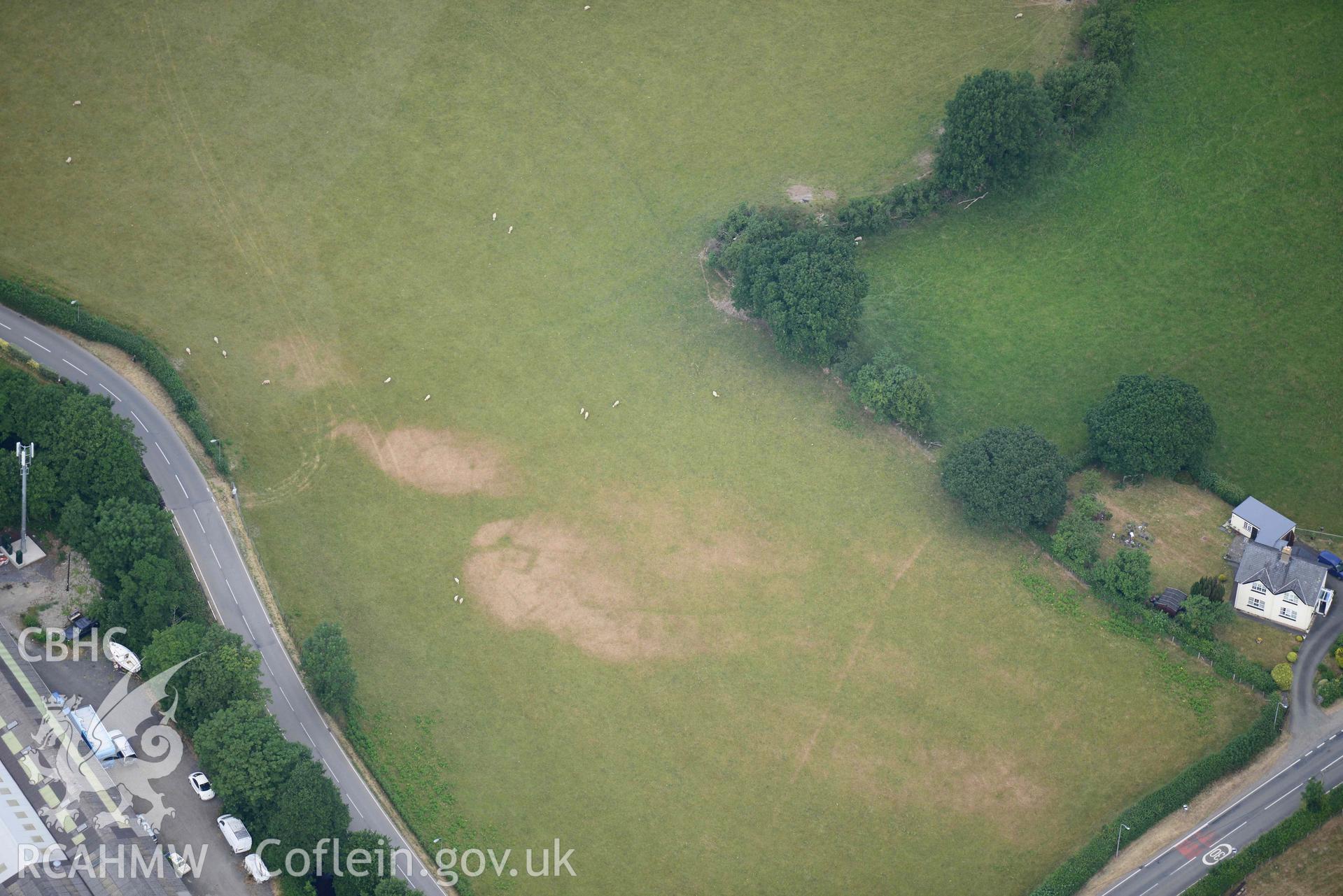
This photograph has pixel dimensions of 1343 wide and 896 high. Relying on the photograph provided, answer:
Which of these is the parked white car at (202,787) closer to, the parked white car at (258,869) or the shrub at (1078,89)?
the parked white car at (258,869)

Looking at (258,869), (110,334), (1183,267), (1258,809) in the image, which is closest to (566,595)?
(258,869)

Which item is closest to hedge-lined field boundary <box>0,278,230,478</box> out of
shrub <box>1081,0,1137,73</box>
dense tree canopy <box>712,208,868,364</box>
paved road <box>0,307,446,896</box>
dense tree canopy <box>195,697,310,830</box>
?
paved road <box>0,307,446,896</box>

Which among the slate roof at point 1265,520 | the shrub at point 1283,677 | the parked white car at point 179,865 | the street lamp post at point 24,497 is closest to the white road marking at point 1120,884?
the shrub at point 1283,677

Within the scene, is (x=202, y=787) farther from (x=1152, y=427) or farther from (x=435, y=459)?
(x=1152, y=427)

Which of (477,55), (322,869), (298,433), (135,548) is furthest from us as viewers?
(477,55)

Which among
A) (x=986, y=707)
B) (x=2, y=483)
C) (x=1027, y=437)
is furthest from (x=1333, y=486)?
(x=2, y=483)

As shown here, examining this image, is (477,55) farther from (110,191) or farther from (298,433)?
(298,433)
